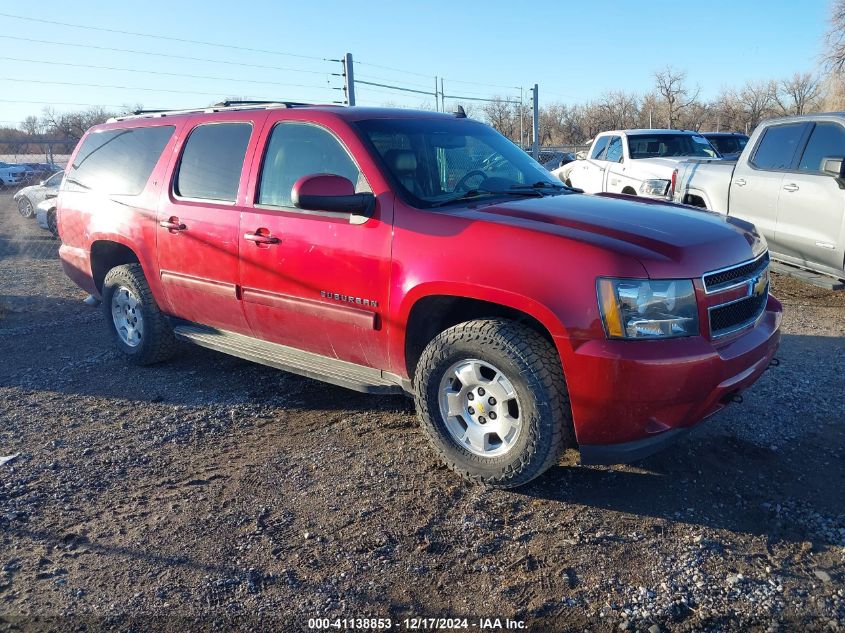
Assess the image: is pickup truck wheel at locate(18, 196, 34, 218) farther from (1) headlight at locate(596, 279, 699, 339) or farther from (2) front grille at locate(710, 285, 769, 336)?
(2) front grille at locate(710, 285, 769, 336)

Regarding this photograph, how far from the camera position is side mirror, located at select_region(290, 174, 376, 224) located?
364cm

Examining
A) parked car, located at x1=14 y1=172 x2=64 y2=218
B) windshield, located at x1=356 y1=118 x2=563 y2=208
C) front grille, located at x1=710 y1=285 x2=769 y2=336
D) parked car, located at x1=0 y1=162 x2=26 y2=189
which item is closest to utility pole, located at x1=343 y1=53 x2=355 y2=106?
parked car, located at x1=14 y1=172 x2=64 y2=218

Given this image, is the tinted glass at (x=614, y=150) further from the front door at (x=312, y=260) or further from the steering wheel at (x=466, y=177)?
the front door at (x=312, y=260)

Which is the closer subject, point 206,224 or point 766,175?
point 206,224

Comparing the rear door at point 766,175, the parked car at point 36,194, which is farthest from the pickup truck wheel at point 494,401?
the parked car at point 36,194

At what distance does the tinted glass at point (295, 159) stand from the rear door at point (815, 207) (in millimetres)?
4950

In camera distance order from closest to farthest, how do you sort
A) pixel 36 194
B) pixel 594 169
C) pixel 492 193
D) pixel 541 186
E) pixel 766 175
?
1. pixel 492 193
2. pixel 541 186
3. pixel 766 175
4. pixel 594 169
5. pixel 36 194

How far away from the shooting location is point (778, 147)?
24.8 ft

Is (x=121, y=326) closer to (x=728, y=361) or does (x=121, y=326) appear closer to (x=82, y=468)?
(x=82, y=468)

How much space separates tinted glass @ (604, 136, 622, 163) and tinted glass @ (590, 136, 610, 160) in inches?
7.1

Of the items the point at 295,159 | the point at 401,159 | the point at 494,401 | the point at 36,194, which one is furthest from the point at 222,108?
the point at 36,194

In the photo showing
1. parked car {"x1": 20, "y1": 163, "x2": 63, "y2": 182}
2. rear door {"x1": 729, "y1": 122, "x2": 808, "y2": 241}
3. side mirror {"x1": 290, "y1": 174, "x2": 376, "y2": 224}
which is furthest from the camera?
parked car {"x1": 20, "y1": 163, "x2": 63, "y2": 182}

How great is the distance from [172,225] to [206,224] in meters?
0.43

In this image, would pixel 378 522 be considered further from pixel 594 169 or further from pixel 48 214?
pixel 48 214
